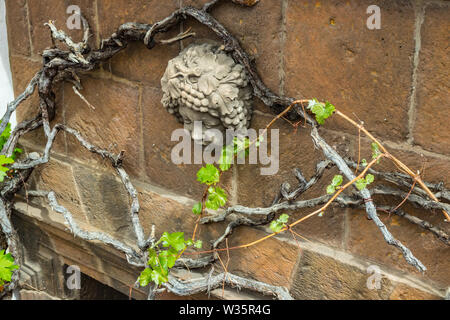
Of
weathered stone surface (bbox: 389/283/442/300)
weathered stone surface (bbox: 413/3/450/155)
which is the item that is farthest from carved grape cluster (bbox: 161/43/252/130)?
weathered stone surface (bbox: 389/283/442/300)

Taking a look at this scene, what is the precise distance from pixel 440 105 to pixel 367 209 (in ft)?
1.30

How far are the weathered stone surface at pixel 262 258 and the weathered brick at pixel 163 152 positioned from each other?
232 mm

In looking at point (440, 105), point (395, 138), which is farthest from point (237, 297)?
point (440, 105)

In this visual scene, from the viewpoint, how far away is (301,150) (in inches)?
87.9

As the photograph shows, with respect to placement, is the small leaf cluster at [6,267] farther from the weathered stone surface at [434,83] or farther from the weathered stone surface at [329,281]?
the weathered stone surface at [434,83]

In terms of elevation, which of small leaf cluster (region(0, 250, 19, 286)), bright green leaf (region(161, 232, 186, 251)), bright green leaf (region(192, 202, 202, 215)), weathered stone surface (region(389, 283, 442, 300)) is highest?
bright green leaf (region(192, 202, 202, 215))

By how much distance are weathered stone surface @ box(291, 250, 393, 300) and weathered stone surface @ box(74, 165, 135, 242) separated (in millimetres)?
895

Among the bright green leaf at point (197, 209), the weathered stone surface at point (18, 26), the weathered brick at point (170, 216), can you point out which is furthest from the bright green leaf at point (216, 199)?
the weathered stone surface at point (18, 26)

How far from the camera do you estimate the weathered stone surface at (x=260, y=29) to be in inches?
83.6

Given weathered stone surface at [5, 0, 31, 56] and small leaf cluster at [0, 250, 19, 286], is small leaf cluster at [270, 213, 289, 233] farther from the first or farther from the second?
weathered stone surface at [5, 0, 31, 56]

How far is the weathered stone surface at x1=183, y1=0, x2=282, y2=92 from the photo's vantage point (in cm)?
212

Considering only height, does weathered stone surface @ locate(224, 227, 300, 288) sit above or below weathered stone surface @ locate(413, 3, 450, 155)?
below

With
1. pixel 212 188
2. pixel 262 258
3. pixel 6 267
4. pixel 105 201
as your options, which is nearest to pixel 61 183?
pixel 105 201

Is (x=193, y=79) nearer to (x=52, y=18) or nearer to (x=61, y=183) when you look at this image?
(x=52, y=18)
